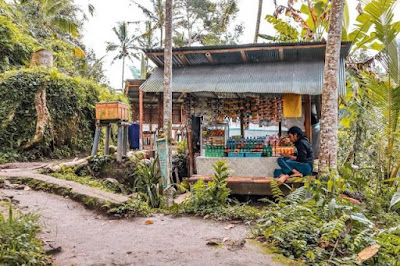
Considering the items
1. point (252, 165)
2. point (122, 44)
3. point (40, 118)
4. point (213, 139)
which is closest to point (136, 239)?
point (252, 165)

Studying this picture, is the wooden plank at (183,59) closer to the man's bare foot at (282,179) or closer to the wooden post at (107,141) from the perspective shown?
the wooden post at (107,141)

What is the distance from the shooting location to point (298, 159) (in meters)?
6.86

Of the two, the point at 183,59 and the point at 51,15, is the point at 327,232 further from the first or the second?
the point at 51,15

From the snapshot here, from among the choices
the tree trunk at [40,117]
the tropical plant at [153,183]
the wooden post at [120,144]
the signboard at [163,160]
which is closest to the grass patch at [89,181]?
the wooden post at [120,144]

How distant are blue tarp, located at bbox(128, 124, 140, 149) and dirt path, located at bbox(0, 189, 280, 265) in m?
7.65

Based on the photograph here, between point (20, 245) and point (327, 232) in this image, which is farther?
point (327, 232)

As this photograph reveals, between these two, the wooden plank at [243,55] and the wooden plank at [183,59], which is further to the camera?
the wooden plank at [183,59]

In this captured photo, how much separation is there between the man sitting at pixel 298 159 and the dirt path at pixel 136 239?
292 cm

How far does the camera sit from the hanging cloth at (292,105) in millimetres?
7645

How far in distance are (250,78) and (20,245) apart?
21.0ft

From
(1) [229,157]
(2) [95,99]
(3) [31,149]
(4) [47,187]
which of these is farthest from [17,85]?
(1) [229,157]

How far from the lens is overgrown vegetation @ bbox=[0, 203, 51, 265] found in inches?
102

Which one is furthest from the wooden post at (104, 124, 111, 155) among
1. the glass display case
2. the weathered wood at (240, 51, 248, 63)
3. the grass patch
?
the weathered wood at (240, 51, 248, 63)

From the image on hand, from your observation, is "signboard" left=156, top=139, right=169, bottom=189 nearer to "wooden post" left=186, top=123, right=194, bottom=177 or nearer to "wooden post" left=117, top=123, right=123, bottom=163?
"wooden post" left=186, top=123, right=194, bottom=177
